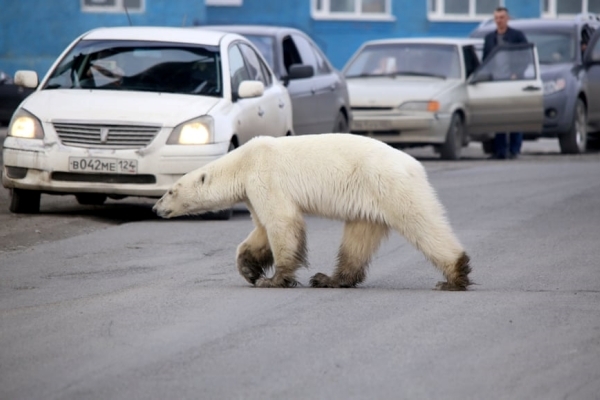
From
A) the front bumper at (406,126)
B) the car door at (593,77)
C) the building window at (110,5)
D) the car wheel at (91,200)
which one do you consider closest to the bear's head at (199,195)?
the car wheel at (91,200)

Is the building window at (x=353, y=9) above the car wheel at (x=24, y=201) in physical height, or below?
below

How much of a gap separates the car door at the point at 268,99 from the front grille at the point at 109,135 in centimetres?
175

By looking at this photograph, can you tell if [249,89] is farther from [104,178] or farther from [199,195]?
[199,195]

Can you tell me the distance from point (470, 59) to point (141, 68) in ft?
31.6

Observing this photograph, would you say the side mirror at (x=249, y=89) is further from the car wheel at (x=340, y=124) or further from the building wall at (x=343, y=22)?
the building wall at (x=343, y=22)

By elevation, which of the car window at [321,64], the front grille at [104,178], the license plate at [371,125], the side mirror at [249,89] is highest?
the side mirror at [249,89]

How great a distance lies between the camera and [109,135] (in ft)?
41.6

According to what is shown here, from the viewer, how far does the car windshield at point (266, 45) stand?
1691 cm

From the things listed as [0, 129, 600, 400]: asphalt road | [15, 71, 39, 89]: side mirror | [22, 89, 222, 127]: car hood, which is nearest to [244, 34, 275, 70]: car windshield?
[22, 89, 222, 127]: car hood

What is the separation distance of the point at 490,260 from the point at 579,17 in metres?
14.7

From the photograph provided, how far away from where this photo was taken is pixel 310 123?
55.7 feet

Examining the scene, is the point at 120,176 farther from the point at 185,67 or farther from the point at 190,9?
the point at 190,9

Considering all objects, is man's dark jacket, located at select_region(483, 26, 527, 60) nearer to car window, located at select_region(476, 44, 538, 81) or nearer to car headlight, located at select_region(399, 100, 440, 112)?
car window, located at select_region(476, 44, 538, 81)

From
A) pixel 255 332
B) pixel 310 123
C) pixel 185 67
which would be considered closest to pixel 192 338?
pixel 255 332
